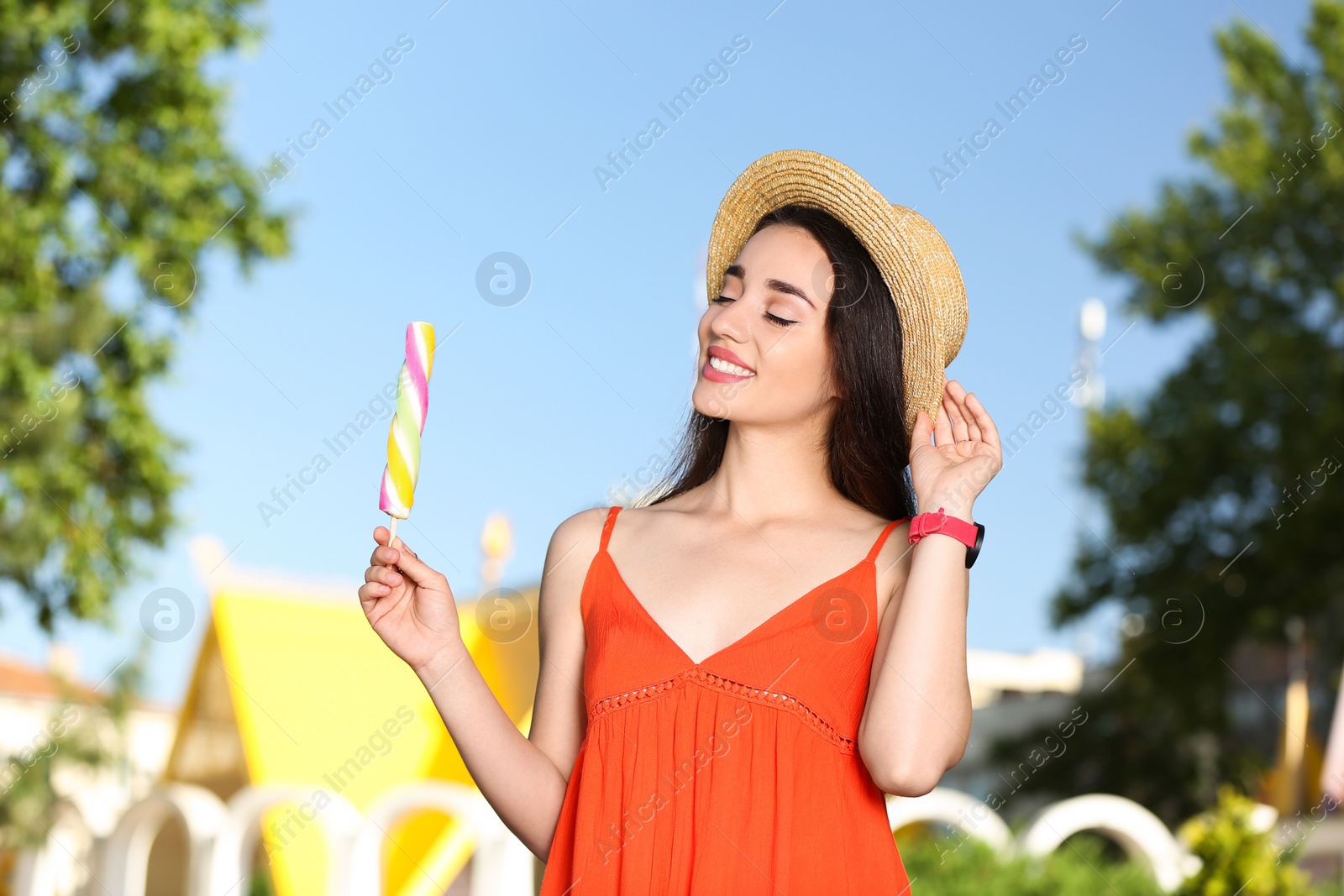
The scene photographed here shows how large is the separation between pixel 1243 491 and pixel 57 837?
1591cm

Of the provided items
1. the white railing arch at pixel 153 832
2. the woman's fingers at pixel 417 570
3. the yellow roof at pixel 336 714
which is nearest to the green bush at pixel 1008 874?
the yellow roof at pixel 336 714

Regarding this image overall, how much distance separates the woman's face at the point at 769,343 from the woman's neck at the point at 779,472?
57mm

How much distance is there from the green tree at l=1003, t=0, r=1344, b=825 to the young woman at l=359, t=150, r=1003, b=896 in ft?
52.0

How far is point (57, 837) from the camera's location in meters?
14.9

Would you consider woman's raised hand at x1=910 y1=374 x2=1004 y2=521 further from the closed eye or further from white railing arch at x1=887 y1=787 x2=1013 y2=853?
white railing arch at x1=887 y1=787 x2=1013 y2=853

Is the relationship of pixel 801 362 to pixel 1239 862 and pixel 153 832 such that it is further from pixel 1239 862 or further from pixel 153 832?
pixel 153 832

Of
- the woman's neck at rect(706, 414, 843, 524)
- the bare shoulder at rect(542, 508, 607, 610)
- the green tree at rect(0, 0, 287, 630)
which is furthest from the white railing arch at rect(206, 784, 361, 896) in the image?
the woman's neck at rect(706, 414, 843, 524)

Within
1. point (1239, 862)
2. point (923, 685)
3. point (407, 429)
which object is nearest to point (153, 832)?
point (1239, 862)

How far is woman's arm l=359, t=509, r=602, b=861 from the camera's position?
2.30m

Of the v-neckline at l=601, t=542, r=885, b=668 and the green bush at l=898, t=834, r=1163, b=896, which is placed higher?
the v-neckline at l=601, t=542, r=885, b=668

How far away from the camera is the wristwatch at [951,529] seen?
225 cm

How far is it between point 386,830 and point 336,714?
8.03 feet

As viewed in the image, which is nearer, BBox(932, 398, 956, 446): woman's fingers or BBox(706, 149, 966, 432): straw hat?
BBox(932, 398, 956, 446): woman's fingers

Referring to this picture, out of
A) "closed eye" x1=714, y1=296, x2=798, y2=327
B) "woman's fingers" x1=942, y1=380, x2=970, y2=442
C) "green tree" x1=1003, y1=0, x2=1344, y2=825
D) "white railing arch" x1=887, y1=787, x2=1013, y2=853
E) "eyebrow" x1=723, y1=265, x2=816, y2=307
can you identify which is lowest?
"white railing arch" x1=887, y1=787, x2=1013, y2=853
